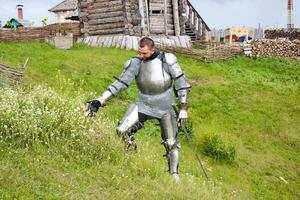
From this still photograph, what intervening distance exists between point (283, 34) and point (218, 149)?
24.3 meters

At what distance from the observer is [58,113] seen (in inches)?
268

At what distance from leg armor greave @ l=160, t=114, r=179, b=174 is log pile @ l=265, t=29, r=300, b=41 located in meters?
26.2

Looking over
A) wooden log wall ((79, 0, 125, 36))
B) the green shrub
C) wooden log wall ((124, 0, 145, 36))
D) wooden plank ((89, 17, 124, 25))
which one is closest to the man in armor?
the green shrub

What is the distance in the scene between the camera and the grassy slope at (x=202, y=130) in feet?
18.7

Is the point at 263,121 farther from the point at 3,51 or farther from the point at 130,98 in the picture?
the point at 3,51

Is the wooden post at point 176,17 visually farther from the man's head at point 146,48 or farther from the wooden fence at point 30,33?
the man's head at point 146,48

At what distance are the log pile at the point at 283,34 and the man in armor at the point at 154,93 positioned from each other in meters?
→ 26.2

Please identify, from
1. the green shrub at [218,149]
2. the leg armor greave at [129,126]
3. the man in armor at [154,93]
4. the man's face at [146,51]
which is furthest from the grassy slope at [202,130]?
the man's face at [146,51]

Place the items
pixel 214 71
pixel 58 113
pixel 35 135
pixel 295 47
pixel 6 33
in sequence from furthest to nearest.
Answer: pixel 295 47, pixel 6 33, pixel 214 71, pixel 58 113, pixel 35 135

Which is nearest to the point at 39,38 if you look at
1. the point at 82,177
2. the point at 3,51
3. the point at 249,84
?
the point at 3,51

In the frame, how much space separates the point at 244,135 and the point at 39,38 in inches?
444

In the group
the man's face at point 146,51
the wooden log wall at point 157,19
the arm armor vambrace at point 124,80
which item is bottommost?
the arm armor vambrace at point 124,80

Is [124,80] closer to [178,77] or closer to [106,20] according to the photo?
[178,77]

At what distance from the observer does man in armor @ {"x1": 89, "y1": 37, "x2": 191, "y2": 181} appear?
6430mm
